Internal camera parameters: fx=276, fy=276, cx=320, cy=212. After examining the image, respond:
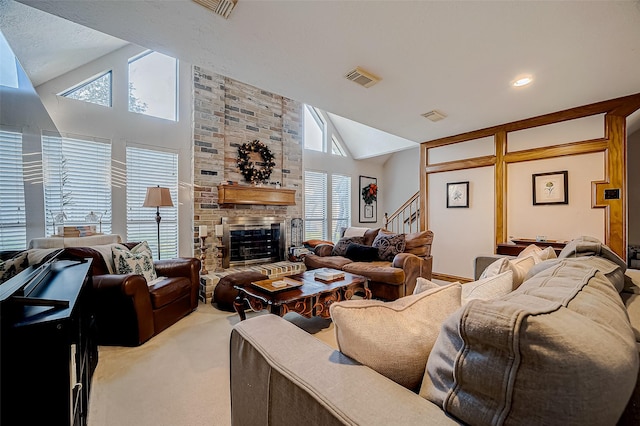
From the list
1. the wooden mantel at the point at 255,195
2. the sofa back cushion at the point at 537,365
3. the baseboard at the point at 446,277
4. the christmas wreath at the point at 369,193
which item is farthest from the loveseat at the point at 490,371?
the christmas wreath at the point at 369,193

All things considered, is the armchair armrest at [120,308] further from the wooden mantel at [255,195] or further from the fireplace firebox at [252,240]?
the wooden mantel at [255,195]

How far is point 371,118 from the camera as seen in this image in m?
3.70

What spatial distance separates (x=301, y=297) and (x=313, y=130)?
4.97m

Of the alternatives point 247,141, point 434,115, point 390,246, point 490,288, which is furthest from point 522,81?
point 247,141

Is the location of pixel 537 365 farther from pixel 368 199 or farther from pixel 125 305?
pixel 368 199

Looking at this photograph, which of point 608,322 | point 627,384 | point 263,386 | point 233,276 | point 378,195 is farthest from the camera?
point 378,195

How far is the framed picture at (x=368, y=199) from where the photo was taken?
23.8 ft

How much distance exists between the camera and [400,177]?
24.2 ft

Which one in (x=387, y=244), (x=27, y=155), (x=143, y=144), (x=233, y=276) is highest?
(x=143, y=144)

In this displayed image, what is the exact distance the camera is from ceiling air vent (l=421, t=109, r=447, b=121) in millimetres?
3494

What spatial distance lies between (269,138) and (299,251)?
226 cm

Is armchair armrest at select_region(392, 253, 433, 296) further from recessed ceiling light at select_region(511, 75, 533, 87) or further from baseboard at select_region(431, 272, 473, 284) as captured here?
recessed ceiling light at select_region(511, 75, 533, 87)

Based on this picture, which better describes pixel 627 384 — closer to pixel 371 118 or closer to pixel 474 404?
pixel 474 404

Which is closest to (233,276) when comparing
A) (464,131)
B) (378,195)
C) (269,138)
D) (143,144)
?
(143,144)
